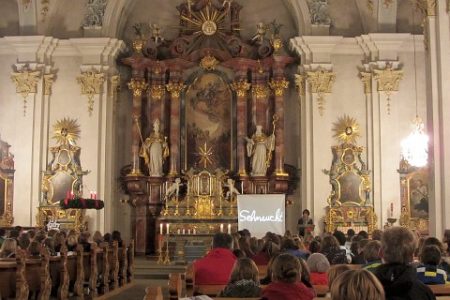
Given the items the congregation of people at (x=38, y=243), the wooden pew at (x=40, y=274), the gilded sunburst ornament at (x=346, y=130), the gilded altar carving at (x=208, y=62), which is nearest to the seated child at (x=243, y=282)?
the congregation of people at (x=38, y=243)

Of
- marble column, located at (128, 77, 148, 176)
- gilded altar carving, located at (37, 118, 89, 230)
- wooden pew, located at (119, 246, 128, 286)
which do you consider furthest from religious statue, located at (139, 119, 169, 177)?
wooden pew, located at (119, 246, 128, 286)

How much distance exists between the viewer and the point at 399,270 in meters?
4.26

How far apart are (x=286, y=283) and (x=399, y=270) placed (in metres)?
0.99

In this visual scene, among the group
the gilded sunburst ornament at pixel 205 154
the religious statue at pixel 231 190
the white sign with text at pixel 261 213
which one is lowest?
the white sign with text at pixel 261 213

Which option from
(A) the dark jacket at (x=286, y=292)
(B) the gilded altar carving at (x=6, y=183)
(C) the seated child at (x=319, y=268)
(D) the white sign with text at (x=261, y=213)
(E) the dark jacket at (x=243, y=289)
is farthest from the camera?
(B) the gilded altar carving at (x=6, y=183)

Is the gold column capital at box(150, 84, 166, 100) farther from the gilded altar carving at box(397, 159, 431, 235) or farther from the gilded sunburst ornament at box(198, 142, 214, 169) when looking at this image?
the gilded altar carving at box(397, 159, 431, 235)

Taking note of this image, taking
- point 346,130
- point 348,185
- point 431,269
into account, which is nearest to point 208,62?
point 346,130

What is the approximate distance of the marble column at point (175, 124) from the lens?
22656 millimetres

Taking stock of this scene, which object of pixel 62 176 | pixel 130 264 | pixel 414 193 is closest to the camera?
pixel 130 264

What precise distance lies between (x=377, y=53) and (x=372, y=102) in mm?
1526

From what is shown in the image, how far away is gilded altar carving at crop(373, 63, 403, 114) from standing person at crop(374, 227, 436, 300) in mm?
17317

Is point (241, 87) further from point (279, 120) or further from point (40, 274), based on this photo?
point (40, 274)

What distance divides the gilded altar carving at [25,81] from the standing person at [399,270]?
18.7 metres

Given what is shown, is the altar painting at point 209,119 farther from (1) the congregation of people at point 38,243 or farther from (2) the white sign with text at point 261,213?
(1) the congregation of people at point 38,243
